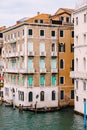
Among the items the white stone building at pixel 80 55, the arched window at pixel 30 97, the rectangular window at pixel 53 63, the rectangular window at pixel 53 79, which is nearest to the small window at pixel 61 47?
the rectangular window at pixel 53 63

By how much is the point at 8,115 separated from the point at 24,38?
10.0 m

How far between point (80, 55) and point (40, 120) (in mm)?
8061

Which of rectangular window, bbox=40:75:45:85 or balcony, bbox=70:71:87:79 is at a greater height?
balcony, bbox=70:71:87:79

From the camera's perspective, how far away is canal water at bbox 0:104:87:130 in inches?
1231

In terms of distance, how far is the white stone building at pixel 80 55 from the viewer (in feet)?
115

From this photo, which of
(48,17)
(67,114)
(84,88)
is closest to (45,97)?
(67,114)

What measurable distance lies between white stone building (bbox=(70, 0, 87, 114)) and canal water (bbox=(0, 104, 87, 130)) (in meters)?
2.02

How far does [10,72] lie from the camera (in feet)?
157

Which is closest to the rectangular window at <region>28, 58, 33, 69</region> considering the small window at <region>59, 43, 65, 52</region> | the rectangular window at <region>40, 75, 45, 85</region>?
the rectangular window at <region>40, 75, 45, 85</region>

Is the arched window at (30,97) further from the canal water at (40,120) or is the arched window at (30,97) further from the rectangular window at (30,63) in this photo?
the rectangular window at (30,63)

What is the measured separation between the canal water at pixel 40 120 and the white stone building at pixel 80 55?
202 cm

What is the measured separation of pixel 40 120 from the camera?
34.5 meters

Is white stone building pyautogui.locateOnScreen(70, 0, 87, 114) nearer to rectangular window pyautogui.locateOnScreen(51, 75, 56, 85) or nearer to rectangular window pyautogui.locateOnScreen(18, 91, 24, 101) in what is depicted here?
rectangular window pyautogui.locateOnScreen(51, 75, 56, 85)

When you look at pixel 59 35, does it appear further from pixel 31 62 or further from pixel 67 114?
pixel 67 114
